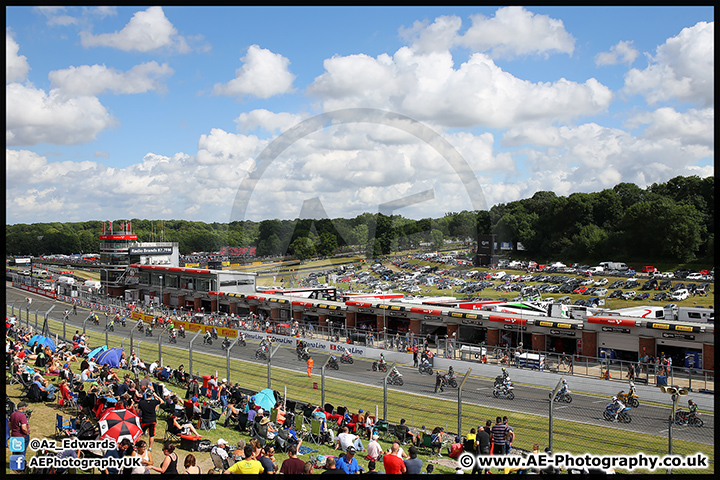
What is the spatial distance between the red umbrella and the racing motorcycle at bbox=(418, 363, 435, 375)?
56.6ft

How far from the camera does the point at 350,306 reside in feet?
130

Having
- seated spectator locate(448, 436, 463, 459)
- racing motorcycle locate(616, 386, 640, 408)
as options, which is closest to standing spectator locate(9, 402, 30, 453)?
seated spectator locate(448, 436, 463, 459)

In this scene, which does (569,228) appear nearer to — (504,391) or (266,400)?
(504,391)

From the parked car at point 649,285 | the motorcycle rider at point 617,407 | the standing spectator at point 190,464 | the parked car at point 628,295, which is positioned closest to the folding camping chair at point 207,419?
the standing spectator at point 190,464

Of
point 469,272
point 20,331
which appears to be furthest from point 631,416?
point 469,272

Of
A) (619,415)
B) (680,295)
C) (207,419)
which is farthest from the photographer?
(680,295)

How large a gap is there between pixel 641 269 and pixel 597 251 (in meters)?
16.0

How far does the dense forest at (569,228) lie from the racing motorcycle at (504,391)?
79475mm

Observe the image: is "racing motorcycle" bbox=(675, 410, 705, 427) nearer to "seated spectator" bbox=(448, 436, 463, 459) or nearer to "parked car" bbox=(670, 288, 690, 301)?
"seated spectator" bbox=(448, 436, 463, 459)

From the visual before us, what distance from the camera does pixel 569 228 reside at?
11525 cm

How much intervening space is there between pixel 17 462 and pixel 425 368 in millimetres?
19127

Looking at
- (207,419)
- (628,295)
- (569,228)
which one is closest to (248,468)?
(207,419)

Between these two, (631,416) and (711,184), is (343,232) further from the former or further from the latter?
(631,416)
